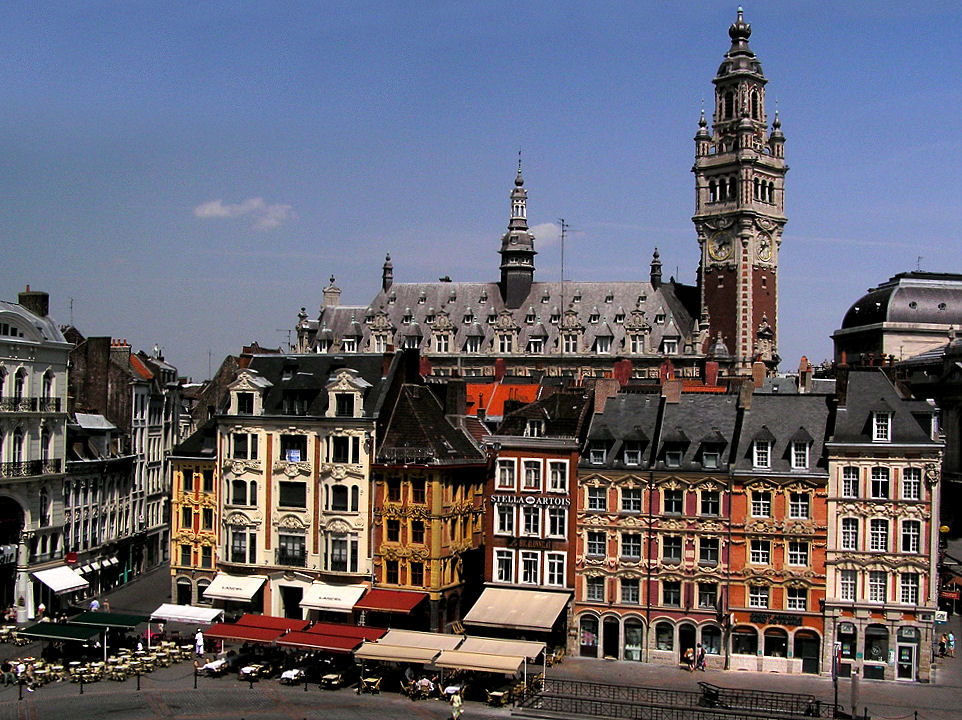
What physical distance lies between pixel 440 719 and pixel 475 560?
1931 centimetres

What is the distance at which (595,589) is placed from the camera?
203 ft

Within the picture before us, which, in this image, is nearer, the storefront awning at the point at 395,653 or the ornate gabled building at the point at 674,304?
the storefront awning at the point at 395,653

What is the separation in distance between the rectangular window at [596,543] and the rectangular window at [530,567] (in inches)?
109

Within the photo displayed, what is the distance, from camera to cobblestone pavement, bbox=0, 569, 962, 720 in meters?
49.9

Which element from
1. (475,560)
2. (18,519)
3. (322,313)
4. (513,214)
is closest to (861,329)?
(513,214)

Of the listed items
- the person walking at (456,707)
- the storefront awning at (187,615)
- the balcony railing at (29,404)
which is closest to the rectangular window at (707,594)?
the person walking at (456,707)

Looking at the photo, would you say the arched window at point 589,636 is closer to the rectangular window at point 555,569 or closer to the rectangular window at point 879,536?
the rectangular window at point 555,569

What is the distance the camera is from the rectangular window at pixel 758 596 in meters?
59.3

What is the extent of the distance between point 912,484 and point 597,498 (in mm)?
15310

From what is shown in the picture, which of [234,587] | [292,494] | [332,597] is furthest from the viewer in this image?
[292,494]

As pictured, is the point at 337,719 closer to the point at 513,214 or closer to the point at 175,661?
the point at 175,661

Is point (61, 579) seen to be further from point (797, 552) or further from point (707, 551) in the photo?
point (797, 552)

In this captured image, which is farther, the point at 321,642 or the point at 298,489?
the point at 298,489

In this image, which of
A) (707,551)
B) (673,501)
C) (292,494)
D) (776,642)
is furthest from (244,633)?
(776,642)
